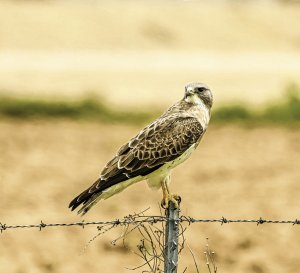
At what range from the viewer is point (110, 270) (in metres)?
11.6

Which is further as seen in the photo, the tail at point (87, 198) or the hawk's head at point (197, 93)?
the hawk's head at point (197, 93)

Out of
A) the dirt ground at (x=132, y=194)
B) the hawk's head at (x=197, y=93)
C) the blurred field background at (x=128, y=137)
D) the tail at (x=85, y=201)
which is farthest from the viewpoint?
the blurred field background at (x=128, y=137)

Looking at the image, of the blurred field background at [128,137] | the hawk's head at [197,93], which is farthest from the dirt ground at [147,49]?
the hawk's head at [197,93]

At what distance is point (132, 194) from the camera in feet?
51.8

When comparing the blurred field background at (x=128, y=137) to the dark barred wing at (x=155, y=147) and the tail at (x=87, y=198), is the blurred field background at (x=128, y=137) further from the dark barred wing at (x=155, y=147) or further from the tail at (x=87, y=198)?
the tail at (x=87, y=198)

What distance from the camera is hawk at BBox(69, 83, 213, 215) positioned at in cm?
702

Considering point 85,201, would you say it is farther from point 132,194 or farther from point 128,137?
point 128,137

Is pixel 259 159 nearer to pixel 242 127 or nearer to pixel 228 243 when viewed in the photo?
pixel 242 127

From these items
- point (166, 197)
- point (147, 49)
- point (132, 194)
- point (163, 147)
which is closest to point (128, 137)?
point (132, 194)

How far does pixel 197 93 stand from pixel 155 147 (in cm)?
61

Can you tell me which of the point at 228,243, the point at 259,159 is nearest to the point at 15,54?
the point at 259,159

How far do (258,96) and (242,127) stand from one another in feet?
15.7

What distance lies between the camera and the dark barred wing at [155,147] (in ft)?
23.1

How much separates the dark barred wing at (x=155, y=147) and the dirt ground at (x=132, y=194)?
4.18 feet
